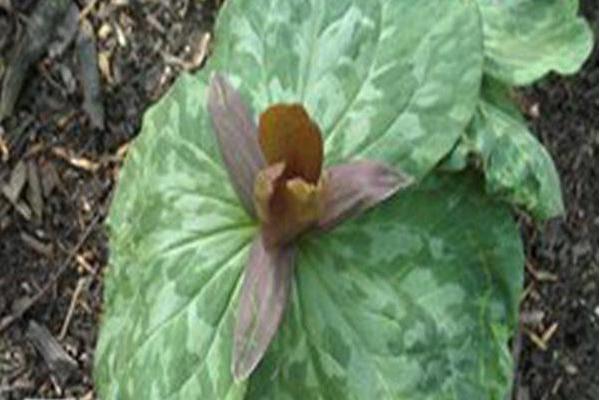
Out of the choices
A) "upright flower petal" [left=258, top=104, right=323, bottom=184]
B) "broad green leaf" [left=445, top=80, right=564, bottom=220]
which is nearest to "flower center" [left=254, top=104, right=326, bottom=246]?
"upright flower petal" [left=258, top=104, right=323, bottom=184]

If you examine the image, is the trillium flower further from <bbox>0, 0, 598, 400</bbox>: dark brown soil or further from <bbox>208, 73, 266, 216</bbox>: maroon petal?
<bbox>0, 0, 598, 400</bbox>: dark brown soil

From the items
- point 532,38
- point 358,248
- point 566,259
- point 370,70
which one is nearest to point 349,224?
point 358,248

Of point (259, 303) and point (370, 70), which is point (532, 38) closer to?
point (370, 70)

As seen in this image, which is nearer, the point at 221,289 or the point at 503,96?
the point at 221,289

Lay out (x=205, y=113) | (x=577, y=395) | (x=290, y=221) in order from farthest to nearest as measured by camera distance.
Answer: (x=577, y=395), (x=205, y=113), (x=290, y=221)

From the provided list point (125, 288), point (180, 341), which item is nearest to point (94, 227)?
point (125, 288)

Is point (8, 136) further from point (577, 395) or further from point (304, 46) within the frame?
point (577, 395)
